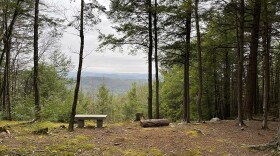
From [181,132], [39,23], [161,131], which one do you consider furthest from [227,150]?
[39,23]

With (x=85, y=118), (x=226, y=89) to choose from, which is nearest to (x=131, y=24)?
(x=85, y=118)

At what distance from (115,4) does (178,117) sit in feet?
68.1

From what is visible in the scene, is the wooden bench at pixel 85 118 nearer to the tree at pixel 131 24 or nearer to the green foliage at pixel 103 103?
the tree at pixel 131 24

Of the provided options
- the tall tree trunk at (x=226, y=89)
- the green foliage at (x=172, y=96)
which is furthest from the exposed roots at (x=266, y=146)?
the green foliage at (x=172, y=96)

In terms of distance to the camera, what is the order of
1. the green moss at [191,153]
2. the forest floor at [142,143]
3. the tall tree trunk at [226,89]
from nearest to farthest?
the forest floor at [142,143] < the green moss at [191,153] < the tall tree trunk at [226,89]

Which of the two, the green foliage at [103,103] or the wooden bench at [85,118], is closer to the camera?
the wooden bench at [85,118]

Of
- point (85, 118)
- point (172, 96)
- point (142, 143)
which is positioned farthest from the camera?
point (172, 96)

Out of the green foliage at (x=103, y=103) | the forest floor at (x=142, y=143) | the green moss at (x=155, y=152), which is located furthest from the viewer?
the green foliage at (x=103, y=103)

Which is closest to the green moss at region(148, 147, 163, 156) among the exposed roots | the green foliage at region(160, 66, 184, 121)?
the exposed roots

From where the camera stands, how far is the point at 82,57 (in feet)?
36.2

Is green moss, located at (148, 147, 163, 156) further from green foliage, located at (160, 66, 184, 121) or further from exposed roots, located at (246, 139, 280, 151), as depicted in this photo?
green foliage, located at (160, 66, 184, 121)

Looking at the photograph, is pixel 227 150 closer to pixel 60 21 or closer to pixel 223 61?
pixel 60 21

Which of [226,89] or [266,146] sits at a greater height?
[226,89]

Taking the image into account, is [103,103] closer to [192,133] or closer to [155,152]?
[192,133]
